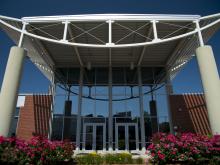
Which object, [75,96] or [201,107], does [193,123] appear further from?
[75,96]

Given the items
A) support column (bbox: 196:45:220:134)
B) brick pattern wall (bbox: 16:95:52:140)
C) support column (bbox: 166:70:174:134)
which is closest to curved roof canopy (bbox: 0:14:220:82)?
support column (bbox: 166:70:174:134)

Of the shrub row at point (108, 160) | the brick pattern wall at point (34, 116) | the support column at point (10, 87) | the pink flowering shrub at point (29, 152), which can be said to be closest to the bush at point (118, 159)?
the shrub row at point (108, 160)

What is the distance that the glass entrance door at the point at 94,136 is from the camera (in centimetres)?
1800

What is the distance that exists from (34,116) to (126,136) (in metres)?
8.34

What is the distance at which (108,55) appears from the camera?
19.0 metres

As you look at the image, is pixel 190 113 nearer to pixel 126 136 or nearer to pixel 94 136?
pixel 126 136

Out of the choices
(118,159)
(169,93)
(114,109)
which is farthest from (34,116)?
(169,93)

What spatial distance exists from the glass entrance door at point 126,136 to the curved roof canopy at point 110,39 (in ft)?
19.3

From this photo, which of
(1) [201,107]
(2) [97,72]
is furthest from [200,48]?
(2) [97,72]

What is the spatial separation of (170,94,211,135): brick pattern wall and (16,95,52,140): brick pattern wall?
444 inches

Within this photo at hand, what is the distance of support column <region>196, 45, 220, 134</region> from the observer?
11.7 m

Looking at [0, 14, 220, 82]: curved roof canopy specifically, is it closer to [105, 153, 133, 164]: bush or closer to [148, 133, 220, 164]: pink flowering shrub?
[148, 133, 220, 164]: pink flowering shrub

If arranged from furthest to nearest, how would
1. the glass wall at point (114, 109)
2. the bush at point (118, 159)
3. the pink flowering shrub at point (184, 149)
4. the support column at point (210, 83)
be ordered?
the glass wall at point (114, 109) < the support column at point (210, 83) < the bush at point (118, 159) < the pink flowering shrub at point (184, 149)

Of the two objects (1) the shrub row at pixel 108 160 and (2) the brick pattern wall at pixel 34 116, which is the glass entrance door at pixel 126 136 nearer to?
(2) the brick pattern wall at pixel 34 116
